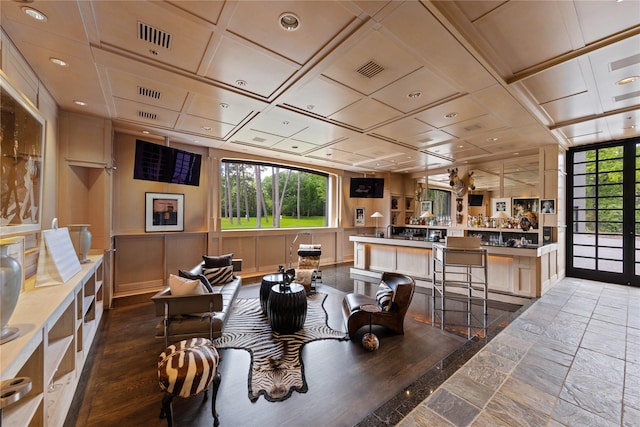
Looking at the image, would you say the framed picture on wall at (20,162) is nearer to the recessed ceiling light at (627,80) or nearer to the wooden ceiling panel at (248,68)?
the wooden ceiling panel at (248,68)

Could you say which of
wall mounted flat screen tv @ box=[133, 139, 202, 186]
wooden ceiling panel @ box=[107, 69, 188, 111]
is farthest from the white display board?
wall mounted flat screen tv @ box=[133, 139, 202, 186]

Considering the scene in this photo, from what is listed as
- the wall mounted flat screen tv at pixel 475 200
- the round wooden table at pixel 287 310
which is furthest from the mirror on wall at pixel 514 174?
the round wooden table at pixel 287 310

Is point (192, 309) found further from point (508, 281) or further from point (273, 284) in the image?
point (508, 281)

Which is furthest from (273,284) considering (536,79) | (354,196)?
(354,196)

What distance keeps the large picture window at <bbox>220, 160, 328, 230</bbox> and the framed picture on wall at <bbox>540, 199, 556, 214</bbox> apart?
5.92 m

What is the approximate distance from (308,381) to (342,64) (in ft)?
10.7

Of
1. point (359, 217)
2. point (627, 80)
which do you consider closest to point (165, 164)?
point (359, 217)

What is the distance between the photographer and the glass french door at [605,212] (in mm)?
5715

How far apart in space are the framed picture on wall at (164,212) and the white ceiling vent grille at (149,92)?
8.68ft

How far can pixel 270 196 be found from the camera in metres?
8.13

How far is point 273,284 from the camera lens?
4129 mm

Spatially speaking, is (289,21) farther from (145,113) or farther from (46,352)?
(145,113)

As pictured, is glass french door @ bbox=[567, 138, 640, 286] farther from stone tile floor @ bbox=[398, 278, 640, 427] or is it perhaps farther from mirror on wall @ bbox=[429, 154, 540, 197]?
stone tile floor @ bbox=[398, 278, 640, 427]

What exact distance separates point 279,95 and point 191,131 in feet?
8.33
